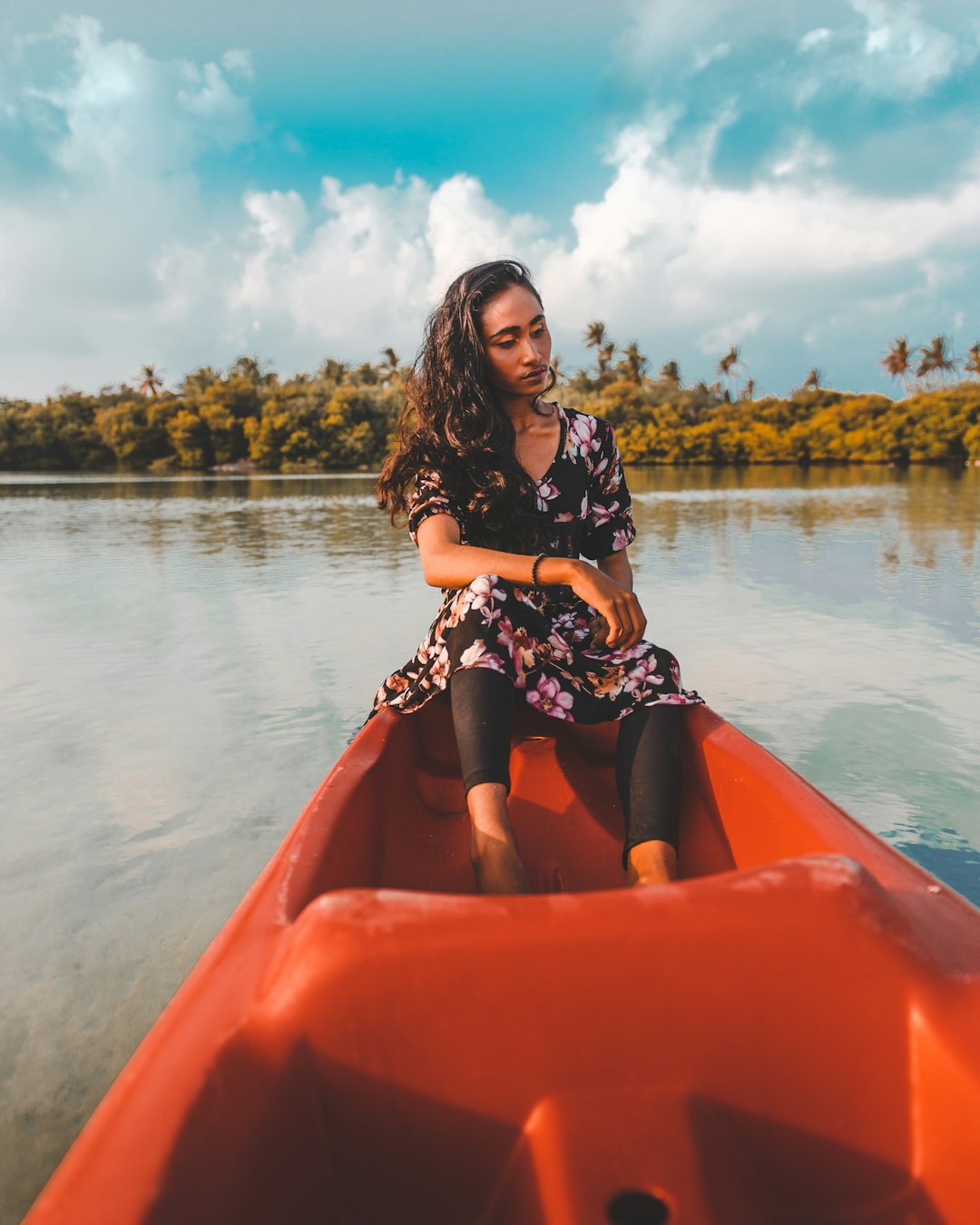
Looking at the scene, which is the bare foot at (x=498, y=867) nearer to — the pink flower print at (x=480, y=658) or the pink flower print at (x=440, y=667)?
the pink flower print at (x=480, y=658)

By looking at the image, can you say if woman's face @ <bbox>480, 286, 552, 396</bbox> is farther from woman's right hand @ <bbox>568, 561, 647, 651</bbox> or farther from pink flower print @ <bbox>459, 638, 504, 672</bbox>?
pink flower print @ <bbox>459, 638, 504, 672</bbox>

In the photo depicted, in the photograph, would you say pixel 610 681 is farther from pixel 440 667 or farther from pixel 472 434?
pixel 472 434

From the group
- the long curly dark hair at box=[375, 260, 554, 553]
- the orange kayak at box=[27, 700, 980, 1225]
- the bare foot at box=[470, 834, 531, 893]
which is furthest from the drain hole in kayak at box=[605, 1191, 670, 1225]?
the long curly dark hair at box=[375, 260, 554, 553]

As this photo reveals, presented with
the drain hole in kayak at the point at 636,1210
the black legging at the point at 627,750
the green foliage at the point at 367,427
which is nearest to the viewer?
the drain hole in kayak at the point at 636,1210

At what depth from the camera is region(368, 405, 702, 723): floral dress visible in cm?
159

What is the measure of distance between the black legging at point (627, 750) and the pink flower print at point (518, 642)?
8 centimetres

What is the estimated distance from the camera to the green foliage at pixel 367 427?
42.4 metres

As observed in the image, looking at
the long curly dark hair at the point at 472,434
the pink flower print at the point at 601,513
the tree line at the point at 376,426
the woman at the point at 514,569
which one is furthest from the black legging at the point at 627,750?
the tree line at the point at 376,426

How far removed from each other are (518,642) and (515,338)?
70 centimetres

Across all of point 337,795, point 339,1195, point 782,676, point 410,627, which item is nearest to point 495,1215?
point 339,1195

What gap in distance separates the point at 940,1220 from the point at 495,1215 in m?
0.38

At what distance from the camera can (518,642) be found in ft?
5.32

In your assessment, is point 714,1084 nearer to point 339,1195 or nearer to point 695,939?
point 695,939

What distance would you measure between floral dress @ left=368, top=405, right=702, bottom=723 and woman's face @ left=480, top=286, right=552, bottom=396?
143 millimetres
